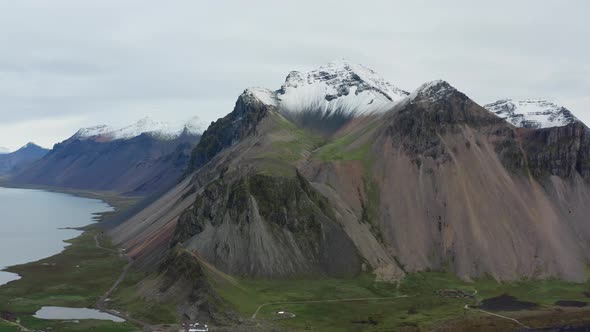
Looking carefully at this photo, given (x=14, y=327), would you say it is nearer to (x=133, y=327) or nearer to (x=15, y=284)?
(x=133, y=327)

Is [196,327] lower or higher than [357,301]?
lower

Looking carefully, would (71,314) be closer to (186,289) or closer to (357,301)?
(186,289)

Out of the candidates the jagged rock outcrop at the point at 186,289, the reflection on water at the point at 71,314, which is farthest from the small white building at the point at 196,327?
the reflection on water at the point at 71,314

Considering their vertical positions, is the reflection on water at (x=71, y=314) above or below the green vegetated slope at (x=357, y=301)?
below

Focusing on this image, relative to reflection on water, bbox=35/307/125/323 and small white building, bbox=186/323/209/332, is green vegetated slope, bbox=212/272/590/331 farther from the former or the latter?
reflection on water, bbox=35/307/125/323

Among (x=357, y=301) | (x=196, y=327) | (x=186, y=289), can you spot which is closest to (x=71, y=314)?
(x=186, y=289)

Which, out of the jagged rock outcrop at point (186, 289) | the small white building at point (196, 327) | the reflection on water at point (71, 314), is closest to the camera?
the small white building at point (196, 327)

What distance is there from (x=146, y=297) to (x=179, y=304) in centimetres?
1354

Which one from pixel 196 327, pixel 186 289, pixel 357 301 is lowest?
pixel 196 327

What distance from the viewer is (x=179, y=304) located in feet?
531

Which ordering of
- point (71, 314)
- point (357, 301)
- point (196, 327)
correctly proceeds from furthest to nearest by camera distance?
point (357, 301), point (71, 314), point (196, 327)

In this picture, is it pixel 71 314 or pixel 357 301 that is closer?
pixel 71 314

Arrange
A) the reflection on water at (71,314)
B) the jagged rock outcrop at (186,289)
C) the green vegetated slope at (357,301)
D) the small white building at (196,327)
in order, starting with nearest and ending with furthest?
the small white building at (196,327), the reflection on water at (71,314), the jagged rock outcrop at (186,289), the green vegetated slope at (357,301)

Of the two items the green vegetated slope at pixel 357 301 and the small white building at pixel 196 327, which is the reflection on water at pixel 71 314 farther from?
the green vegetated slope at pixel 357 301
